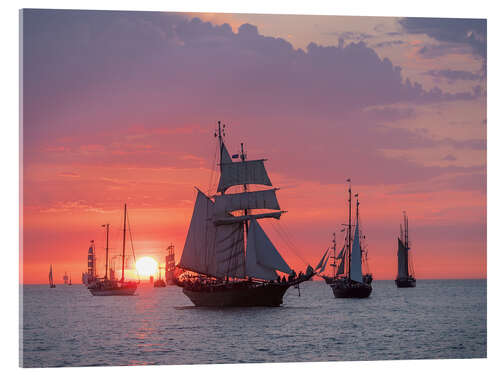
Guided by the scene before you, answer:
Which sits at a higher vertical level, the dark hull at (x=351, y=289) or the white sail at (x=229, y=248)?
the white sail at (x=229, y=248)

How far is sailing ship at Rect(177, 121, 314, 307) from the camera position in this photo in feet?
111

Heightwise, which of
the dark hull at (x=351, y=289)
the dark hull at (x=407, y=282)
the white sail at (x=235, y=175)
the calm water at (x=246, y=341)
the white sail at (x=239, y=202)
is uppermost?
the white sail at (x=235, y=175)

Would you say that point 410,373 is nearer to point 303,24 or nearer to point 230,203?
point 303,24

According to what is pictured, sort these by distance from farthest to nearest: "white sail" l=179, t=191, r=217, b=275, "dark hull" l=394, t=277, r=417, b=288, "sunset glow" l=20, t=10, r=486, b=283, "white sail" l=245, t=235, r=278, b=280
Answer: "dark hull" l=394, t=277, r=417, b=288, "white sail" l=245, t=235, r=278, b=280, "white sail" l=179, t=191, r=217, b=275, "sunset glow" l=20, t=10, r=486, b=283

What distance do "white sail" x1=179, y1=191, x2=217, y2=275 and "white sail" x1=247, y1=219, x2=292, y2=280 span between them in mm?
2084

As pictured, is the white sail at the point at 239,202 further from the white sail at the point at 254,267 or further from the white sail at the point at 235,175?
the white sail at the point at 254,267

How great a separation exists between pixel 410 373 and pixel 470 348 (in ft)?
11.6

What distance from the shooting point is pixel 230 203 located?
36.2 metres

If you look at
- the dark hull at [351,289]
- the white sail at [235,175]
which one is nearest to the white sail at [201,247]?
the white sail at [235,175]

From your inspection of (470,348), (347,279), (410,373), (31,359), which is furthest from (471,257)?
(347,279)

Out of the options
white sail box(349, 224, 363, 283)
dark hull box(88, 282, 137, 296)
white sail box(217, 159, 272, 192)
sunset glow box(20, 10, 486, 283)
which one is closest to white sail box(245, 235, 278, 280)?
white sail box(217, 159, 272, 192)

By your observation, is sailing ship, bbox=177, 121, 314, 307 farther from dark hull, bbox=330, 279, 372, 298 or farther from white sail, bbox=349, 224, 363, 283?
dark hull, bbox=330, 279, 372, 298

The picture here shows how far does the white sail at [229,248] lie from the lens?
36625mm

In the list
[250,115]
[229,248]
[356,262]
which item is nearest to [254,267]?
[229,248]
